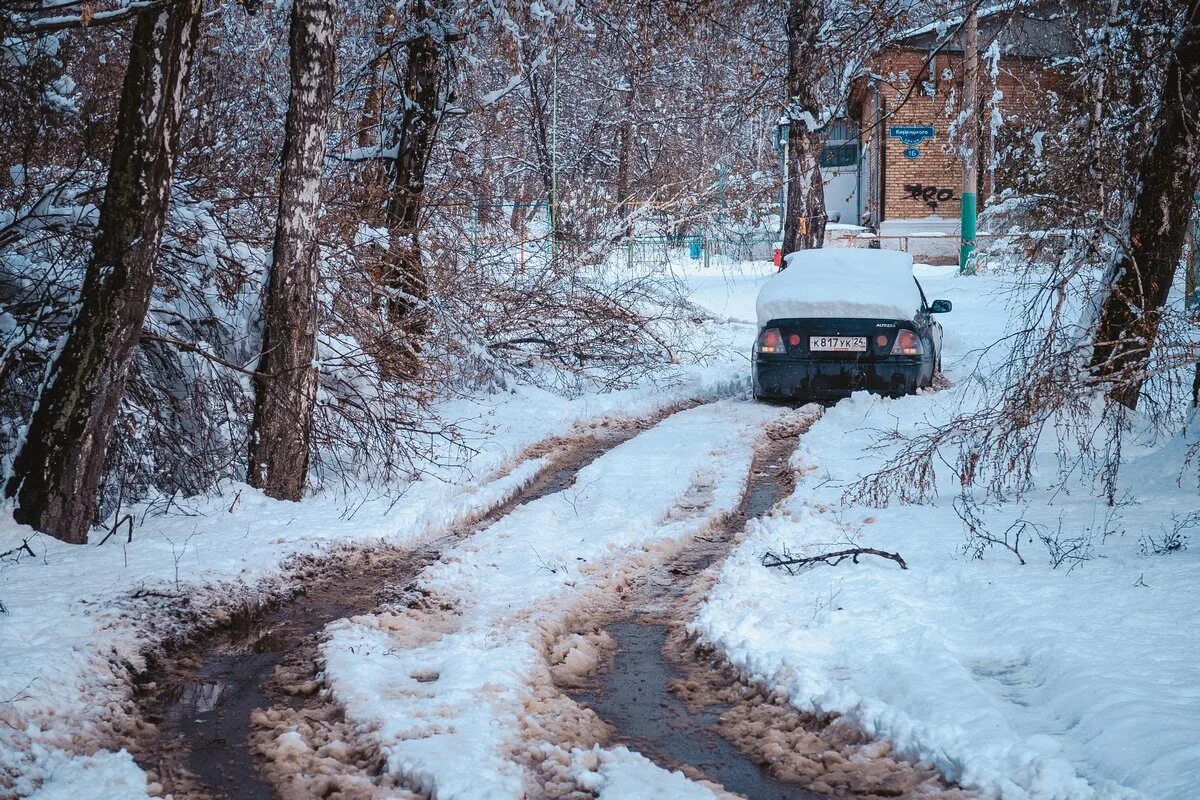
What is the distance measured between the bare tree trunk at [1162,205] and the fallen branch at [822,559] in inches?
101

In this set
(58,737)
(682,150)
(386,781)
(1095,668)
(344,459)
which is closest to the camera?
(386,781)

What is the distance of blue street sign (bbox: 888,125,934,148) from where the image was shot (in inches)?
1320

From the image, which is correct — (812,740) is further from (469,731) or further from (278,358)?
(278,358)

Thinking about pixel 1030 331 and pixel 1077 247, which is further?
pixel 1077 247

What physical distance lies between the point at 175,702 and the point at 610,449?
20.3 ft

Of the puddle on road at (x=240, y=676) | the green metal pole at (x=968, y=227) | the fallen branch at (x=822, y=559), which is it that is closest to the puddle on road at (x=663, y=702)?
the fallen branch at (x=822, y=559)

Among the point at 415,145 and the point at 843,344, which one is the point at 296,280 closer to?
the point at 415,145

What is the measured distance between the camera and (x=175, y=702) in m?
4.36

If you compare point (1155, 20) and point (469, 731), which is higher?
point (1155, 20)

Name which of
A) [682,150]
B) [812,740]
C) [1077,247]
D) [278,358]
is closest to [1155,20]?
[1077,247]

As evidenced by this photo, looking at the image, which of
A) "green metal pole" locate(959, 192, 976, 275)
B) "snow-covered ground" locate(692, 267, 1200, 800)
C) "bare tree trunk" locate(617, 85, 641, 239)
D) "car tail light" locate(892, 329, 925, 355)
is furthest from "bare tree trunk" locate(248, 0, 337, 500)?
"green metal pole" locate(959, 192, 976, 275)

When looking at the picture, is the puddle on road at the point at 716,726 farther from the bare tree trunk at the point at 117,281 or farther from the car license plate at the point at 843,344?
the car license plate at the point at 843,344

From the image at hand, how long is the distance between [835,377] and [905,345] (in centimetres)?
83

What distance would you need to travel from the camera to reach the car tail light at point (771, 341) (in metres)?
11.6
